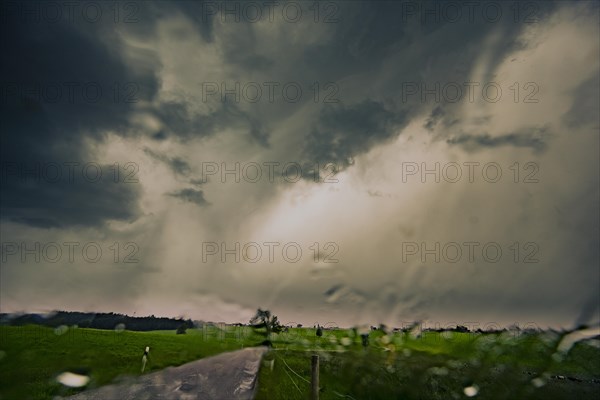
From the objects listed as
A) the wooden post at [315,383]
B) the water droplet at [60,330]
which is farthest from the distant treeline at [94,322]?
the wooden post at [315,383]

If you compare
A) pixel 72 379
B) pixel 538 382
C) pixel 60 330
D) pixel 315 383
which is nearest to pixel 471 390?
pixel 538 382

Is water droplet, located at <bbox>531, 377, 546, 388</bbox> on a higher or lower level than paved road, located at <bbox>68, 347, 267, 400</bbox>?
lower

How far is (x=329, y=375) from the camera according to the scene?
3922cm

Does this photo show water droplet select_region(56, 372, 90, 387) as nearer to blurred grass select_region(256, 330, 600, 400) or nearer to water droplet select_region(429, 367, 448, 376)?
blurred grass select_region(256, 330, 600, 400)

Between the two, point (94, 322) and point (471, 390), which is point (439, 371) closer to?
point (471, 390)

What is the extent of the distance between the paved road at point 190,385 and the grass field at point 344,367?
1.77 m

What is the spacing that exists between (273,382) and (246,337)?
36267 mm

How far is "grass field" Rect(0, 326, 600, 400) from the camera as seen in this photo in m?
32.8

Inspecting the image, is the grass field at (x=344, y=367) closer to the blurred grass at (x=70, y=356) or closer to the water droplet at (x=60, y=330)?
the blurred grass at (x=70, y=356)

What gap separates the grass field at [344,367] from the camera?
108ft

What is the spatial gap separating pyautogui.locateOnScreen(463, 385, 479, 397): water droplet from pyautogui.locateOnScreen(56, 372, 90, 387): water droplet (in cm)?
3710

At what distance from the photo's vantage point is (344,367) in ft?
137

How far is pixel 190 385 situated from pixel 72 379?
10.1 metres

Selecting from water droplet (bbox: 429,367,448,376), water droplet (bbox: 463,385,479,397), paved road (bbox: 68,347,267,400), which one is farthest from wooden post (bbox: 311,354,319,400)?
water droplet (bbox: 429,367,448,376)
